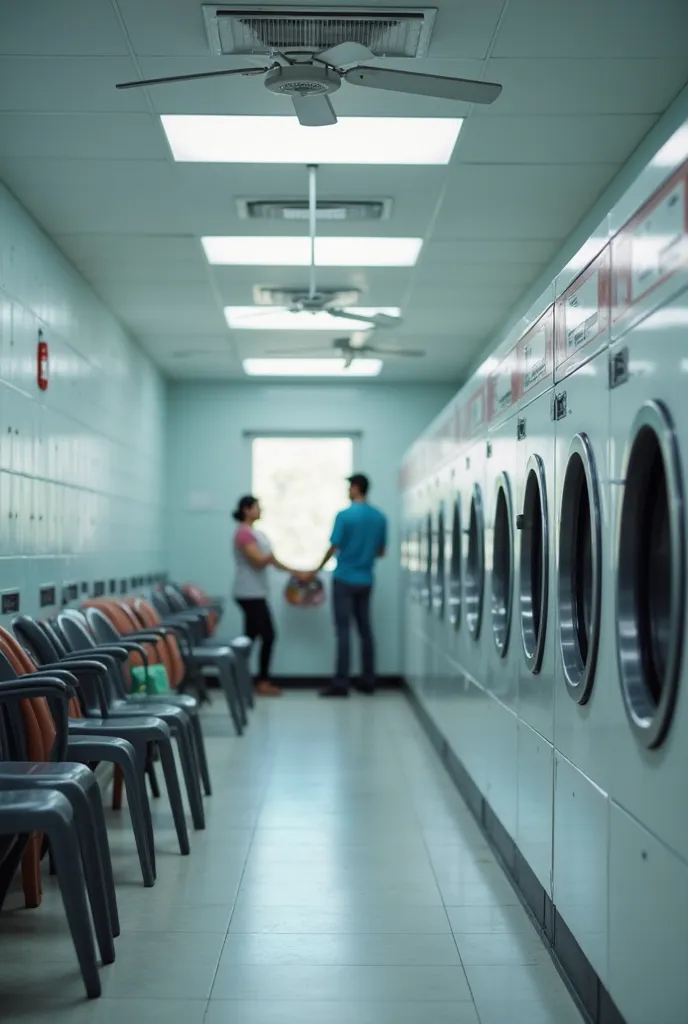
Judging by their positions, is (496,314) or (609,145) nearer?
(609,145)

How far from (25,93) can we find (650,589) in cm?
278

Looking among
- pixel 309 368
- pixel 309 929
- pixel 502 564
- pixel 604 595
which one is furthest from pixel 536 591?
pixel 309 368

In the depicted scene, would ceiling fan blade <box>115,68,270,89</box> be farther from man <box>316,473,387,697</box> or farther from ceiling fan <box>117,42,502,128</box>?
man <box>316,473,387,697</box>

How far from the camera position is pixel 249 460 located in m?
10.2

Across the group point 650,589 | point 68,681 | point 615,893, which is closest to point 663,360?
point 650,589

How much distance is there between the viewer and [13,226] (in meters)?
4.94

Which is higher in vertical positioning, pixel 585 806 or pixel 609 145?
pixel 609 145

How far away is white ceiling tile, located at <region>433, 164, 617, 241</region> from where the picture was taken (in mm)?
4738

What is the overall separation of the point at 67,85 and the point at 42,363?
1.60 metres

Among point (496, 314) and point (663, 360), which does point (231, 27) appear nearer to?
point (663, 360)

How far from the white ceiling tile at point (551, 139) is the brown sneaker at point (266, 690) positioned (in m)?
5.56

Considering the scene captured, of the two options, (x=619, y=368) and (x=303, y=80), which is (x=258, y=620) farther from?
(x=619, y=368)

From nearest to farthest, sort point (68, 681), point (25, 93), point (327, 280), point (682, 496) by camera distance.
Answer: point (682, 496) < point (68, 681) < point (25, 93) < point (327, 280)

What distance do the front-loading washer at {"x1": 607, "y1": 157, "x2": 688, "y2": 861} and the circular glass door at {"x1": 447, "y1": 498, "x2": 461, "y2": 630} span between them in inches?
122
